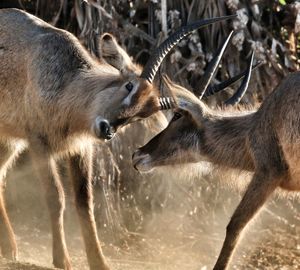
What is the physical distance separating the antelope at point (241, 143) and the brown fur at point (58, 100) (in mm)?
488

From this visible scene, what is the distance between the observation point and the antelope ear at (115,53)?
7477mm

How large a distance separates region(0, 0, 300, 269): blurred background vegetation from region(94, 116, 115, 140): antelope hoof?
7.53ft

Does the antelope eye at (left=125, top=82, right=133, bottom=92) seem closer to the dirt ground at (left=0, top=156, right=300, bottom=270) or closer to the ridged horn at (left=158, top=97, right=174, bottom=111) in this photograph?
the ridged horn at (left=158, top=97, right=174, bottom=111)

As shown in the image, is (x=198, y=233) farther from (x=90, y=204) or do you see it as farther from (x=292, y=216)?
(x=90, y=204)

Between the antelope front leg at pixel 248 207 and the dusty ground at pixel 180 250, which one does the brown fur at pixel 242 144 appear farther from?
the dusty ground at pixel 180 250

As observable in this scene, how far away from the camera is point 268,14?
10.4m

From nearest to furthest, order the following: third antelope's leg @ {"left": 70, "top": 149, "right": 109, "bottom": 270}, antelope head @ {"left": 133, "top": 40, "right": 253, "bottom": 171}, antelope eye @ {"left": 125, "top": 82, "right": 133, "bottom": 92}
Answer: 1. antelope eye @ {"left": 125, "top": 82, "right": 133, "bottom": 92}
2. third antelope's leg @ {"left": 70, "top": 149, "right": 109, "bottom": 270}
3. antelope head @ {"left": 133, "top": 40, "right": 253, "bottom": 171}

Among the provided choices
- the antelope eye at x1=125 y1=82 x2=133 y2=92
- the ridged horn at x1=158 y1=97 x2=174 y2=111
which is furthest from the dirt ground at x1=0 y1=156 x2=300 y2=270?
the antelope eye at x1=125 y1=82 x2=133 y2=92

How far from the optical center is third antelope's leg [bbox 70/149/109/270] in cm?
775

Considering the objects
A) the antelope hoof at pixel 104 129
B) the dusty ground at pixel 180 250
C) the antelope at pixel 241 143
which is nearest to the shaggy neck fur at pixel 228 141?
the antelope at pixel 241 143

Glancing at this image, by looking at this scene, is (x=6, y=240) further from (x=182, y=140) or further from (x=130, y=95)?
(x=130, y=95)

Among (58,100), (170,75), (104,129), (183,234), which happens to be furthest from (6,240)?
(170,75)

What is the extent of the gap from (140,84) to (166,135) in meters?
0.96

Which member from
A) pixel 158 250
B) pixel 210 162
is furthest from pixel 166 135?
pixel 158 250
